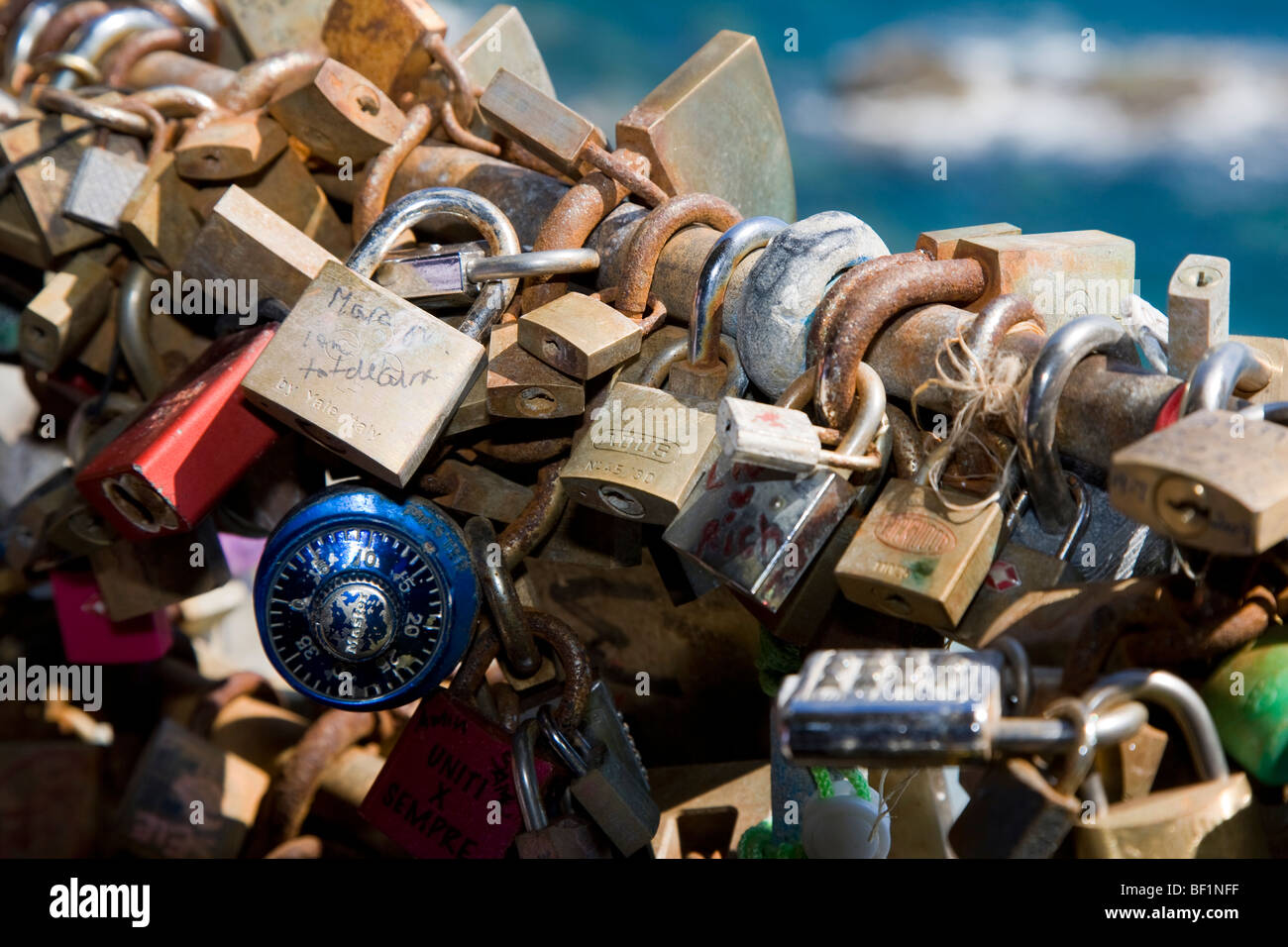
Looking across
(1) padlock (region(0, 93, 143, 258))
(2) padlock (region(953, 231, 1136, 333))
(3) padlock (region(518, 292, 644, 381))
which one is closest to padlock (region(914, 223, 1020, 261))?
(2) padlock (region(953, 231, 1136, 333))

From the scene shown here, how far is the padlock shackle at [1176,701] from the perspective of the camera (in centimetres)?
84

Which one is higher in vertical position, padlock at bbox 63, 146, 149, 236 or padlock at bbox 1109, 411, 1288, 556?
padlock at bbox 63, 146, 149, 236

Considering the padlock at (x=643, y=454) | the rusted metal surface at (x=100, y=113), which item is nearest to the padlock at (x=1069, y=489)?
the padlock at (x=643, y=454)

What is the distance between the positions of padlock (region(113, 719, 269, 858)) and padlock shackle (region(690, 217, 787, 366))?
1292 mm

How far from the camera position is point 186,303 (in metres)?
1.64

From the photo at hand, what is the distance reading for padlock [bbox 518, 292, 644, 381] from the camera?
128 centimetres

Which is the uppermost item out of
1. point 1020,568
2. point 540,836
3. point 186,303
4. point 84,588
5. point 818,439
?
point 186,303

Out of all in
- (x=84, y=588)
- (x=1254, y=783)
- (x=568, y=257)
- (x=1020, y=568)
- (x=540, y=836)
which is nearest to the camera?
(x=1254, y=783)

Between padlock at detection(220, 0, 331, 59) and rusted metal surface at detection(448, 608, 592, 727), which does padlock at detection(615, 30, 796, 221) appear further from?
padlock at detection(220, 0, 331, 59)

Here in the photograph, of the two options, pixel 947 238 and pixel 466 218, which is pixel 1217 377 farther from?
pixel 466 218

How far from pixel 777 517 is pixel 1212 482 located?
396 millimetres

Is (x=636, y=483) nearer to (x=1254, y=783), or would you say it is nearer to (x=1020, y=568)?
(x=1020, y=568)
